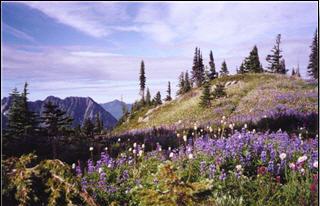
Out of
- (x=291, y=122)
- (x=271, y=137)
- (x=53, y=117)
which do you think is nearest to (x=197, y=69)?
(x=53, y=117)

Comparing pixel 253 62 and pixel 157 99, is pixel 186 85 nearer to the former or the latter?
pixel 157 99

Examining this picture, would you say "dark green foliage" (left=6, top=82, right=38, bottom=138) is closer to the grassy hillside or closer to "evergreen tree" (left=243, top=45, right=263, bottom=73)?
the grassy hillside

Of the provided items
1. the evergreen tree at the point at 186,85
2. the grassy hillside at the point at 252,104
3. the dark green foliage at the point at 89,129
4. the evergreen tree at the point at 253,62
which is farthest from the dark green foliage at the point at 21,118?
the evergreen tree at the point at 186,85

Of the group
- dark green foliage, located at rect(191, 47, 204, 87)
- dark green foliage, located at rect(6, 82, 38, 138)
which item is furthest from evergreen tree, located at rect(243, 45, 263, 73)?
dark green foliage, located at rect(6, 82, 38, 138)

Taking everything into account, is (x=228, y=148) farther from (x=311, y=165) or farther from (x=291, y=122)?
(x=291, y=122)

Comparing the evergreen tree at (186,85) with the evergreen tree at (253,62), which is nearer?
the evergreen tree at (253,62)

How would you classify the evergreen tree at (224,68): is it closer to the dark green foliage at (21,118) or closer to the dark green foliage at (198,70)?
the dark green foliage at (198,70)

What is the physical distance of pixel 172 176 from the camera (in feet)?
12.5

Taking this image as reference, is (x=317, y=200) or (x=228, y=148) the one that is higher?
(x=228, y=148)

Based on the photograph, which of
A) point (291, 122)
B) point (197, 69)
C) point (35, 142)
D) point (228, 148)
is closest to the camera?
point (228, 148)

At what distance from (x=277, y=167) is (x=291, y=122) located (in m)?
9.47

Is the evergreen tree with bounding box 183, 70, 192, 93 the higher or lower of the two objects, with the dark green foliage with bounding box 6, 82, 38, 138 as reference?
higher

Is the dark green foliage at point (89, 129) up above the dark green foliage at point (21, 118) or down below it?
below

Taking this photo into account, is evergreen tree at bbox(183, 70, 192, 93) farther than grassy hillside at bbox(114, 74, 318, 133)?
Yes
